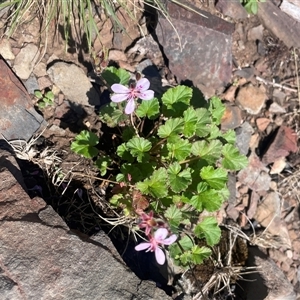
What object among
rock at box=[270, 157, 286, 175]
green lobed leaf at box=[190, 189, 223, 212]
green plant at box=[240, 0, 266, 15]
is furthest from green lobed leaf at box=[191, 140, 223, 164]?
green plant at box=[240, 0, 266, 15]

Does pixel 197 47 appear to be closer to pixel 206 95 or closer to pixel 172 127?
pixel 206 95

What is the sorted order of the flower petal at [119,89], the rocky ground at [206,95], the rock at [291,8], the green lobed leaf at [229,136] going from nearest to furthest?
1. the flower petal at [119,89]
2. the rocky ground at [206,95]
3. the green lobed leaf at [229,136]
4. the rock at [291,8]

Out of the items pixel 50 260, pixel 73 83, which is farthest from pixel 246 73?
pixel 50 260

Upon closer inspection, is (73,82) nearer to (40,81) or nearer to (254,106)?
(40,81)

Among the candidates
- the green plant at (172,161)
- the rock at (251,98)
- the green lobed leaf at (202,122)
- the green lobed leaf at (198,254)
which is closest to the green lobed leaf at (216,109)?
the green plant at (172,161)

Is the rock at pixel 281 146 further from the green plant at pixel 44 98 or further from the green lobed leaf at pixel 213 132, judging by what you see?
the green plant at pixel 44 98

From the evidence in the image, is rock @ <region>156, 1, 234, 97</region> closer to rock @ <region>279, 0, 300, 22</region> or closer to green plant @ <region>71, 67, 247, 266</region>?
green plant @ <region>71, 67, 247, 266</region>
